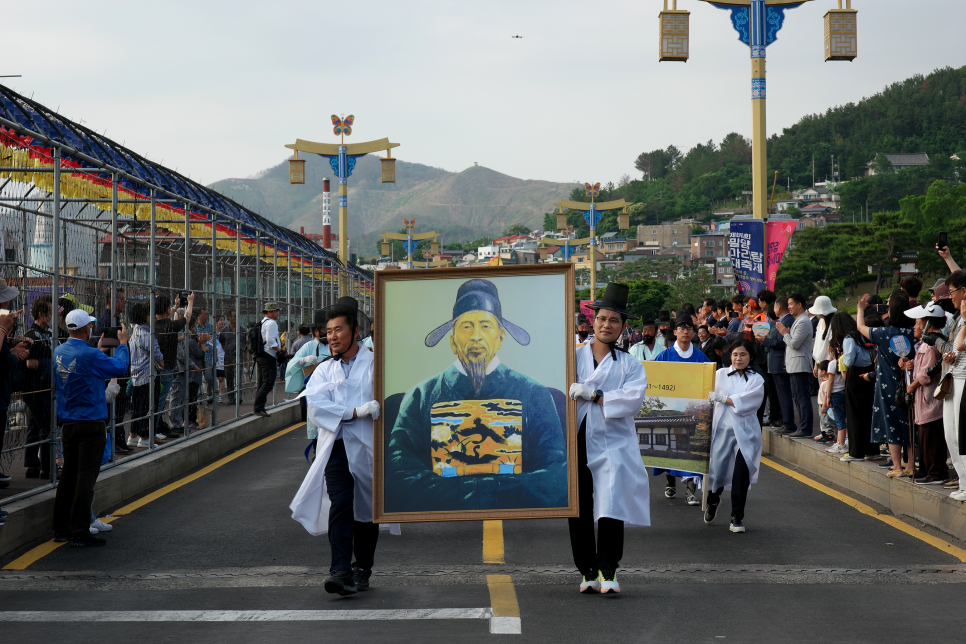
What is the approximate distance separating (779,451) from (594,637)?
8.56 meters

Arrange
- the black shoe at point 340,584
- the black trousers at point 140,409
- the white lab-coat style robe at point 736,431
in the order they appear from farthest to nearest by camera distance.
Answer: the black trousers at point 140,409
the white lab-coat style robe at point 736,431
the black shoe at point 340,584

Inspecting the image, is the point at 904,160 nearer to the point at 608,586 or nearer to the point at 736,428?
the point at 736,428

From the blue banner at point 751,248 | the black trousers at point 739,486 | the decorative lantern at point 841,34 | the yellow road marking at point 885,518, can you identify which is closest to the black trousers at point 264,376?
the yellow road marking at point 885,518

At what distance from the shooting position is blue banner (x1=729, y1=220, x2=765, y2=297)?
17.5 m

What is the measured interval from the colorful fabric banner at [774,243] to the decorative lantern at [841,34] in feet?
10.1

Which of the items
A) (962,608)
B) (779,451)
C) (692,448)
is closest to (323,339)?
(692,448)

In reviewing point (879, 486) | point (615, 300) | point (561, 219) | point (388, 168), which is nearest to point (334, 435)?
point (615, 300)

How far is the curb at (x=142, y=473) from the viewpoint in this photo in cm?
734

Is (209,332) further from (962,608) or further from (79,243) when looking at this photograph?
(962,608)

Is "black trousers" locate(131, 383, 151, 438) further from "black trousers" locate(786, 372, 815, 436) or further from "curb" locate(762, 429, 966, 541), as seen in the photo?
"black trousers" locate(786, 372, 815, 436)

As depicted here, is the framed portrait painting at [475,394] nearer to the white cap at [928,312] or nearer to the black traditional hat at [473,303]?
the black traditional hat at [473,303]

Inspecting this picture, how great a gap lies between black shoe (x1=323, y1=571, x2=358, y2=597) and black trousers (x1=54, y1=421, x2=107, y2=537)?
266cm

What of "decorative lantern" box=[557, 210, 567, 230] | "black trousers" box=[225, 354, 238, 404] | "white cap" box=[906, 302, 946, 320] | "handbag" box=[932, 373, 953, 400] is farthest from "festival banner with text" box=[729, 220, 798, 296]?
"decorative lantern" box=[557, 210, 567, 230]

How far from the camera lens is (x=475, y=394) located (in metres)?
6.05
